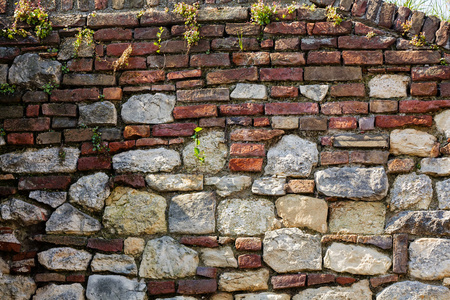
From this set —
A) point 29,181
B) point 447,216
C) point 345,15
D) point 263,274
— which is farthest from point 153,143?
point 447,216

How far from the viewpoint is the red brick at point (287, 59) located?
2672 mm

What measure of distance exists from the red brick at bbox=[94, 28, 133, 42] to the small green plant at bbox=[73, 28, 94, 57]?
33 mm

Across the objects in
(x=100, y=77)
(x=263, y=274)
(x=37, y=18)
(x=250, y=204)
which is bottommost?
(x=263, y=274)

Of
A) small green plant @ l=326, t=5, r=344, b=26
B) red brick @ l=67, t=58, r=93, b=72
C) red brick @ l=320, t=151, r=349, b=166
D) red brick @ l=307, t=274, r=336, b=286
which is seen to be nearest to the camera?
red brick @ l=307, t=274, r=336, b=286

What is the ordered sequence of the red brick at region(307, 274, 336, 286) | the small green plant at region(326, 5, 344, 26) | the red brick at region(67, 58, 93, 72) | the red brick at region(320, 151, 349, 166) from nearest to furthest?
the red brick at region(307, 274, 336, 286)
the red brick at region(320, 151, 349, 166)
the small green plant at region(326, 5, 344, 26)
the red brick at region(67, 58, 93, 72)

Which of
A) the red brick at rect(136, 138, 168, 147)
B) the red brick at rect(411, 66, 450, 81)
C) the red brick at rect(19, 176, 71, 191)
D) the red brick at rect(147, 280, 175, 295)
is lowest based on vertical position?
the red brick at rect(147, 280, 175, 295)

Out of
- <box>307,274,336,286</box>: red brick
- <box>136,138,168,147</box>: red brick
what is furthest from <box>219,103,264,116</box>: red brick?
<box>307,274,336,286</box>: red brick

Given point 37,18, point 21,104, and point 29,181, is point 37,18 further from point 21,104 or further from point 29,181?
point 29,181

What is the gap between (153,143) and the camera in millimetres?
2664

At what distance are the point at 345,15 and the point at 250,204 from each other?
4.19ft

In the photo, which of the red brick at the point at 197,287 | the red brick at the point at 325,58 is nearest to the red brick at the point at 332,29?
the red brick at the point at 325,58

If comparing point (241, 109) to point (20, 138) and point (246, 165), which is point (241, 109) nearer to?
point (246, 165)

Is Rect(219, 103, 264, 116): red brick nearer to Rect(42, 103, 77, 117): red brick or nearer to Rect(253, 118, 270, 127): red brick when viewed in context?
Rect(253, 118, 270, 127): red brick

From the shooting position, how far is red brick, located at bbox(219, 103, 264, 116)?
2639 millimetres
